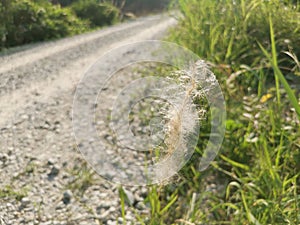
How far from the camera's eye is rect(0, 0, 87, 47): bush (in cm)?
604

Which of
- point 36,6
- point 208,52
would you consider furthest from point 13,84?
point 36,6

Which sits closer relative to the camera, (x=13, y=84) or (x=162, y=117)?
(x=162, y=117)

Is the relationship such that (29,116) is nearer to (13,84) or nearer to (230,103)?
(13,84)

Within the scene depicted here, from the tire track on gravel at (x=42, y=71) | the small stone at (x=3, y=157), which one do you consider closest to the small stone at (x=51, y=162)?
the small stone at (x=3, y=157)

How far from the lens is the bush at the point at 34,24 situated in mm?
6035

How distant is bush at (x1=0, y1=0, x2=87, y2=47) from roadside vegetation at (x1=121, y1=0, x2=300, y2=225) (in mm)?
3775

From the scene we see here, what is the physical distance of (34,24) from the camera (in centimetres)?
686

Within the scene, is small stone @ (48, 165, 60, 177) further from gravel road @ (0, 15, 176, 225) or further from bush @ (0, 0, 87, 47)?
bush @ (0, 0, 87, 47)

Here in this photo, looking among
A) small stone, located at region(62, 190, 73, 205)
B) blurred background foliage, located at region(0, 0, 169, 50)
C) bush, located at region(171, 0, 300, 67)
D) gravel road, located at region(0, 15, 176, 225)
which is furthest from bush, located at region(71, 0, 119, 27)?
small stone, located at region(62, 190, 73, 205)

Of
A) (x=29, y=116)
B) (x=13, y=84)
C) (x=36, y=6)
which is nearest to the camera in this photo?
(x=29, y=116)

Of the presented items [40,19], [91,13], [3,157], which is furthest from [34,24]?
[3,157]

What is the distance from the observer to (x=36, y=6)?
23.5 ft

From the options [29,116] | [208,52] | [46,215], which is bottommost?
[46,215]

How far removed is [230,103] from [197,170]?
59 cm
